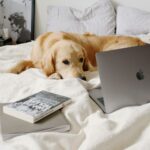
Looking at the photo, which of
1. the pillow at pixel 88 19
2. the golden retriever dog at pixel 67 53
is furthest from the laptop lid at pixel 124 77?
the pillow at pixel 88 19

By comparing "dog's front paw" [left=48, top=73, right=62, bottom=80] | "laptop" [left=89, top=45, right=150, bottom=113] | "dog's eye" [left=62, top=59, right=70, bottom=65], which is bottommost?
"dog's front paw" [left=48, top=73, right=62, bottom=80]

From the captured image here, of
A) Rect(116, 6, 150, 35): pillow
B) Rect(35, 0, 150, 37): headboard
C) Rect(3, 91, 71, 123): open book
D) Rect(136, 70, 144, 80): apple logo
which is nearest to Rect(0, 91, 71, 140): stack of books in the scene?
Rect(3, 91, 71, 123): open book

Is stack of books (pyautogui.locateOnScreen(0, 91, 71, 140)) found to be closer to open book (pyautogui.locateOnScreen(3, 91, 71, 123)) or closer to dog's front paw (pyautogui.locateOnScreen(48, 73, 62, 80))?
open book (pyautogui.locateOnScreen(3, 91, 71, 123))

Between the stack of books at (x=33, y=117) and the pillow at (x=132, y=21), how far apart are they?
1395 mm

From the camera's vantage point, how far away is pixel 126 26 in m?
2.40

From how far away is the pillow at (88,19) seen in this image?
250 centimetres

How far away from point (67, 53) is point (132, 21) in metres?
1.03

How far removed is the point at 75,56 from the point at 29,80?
29 centimetres

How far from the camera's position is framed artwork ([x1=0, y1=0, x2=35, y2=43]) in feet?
9.56

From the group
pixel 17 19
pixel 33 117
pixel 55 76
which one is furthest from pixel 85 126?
pixel 17 19

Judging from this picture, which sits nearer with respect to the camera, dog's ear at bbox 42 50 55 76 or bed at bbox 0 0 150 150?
bed at bbox 0 0 150 150

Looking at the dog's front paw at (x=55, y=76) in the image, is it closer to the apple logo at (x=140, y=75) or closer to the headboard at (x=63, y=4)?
the apple logo at (x=140, y=75)

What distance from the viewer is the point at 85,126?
1029mm

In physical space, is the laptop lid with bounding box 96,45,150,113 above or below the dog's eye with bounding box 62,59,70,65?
above
